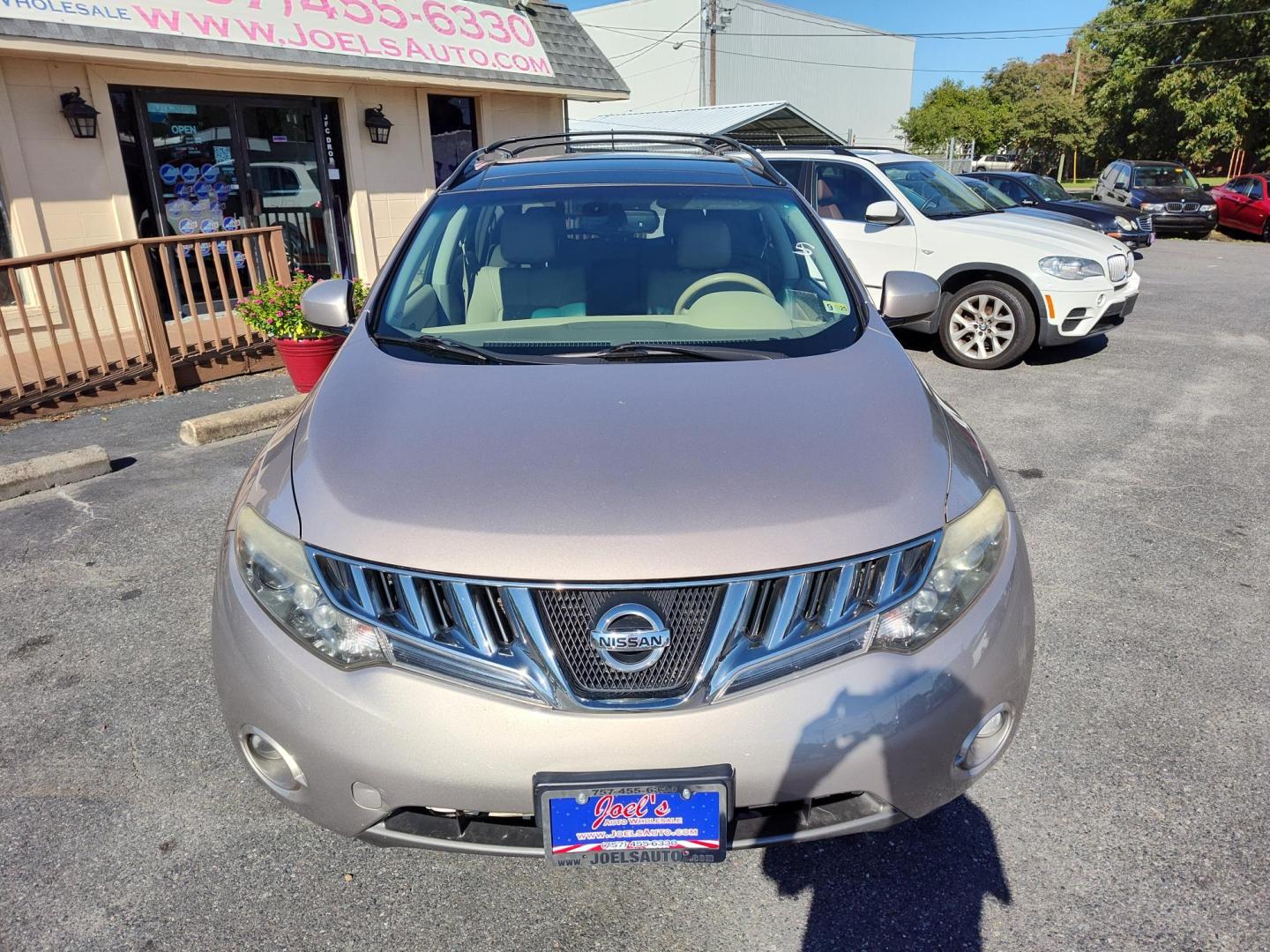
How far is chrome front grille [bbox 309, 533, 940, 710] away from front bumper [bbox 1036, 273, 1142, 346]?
6.47 m

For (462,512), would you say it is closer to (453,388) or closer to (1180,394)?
(453,388)

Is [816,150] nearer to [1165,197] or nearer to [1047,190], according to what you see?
[1047,190]

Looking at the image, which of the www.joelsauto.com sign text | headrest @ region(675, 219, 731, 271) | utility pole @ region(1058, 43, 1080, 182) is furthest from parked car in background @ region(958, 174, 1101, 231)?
utility pole @ region(1058, 43, 1080, 182)

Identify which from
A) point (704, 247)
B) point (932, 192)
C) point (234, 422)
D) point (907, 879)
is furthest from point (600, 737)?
point (932, 192)

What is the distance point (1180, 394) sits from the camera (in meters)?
6.80

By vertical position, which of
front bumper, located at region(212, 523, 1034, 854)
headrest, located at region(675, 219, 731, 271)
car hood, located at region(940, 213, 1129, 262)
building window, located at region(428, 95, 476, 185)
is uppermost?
building window, located at region(428, 95, 476, 185)

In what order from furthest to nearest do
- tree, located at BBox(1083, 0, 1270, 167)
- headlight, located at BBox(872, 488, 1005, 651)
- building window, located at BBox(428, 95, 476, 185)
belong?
tree, located at BBox(1083, 0, 1270, 167) < building window, located at BBox(428, 95, 476, 185) < headlight, located at BBox(872, 488, 1005, 651)

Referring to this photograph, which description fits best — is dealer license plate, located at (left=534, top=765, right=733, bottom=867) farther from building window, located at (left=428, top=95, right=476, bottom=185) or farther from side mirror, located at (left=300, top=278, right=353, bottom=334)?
building window, located at (left=428, top=95, right=476, bottom=185)

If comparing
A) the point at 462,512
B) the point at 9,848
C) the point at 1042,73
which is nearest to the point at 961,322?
the point at 462,512

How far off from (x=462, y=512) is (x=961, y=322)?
22.7ft

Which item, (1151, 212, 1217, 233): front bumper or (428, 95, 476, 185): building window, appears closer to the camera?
(428, 95, 476, 185): building window

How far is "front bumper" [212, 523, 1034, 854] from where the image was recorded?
5.45 feet

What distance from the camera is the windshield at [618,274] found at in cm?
271

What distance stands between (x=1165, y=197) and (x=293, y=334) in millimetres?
20537
